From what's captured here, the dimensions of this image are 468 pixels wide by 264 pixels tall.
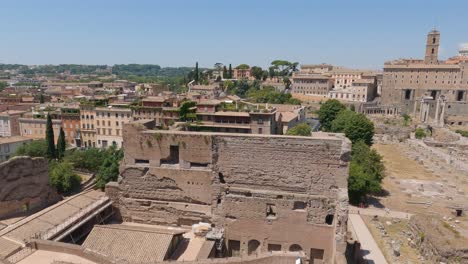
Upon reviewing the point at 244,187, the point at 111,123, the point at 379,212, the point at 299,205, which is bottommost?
the point at 379,212

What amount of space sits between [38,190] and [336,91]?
78.2 metres

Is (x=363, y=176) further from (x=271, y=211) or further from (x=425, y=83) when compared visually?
(x=425, y=83)

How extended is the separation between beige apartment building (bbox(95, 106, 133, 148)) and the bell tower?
77.6m

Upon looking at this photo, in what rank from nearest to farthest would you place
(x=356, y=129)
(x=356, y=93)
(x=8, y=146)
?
(x=8, y=146) → (x=356, y=129) → (x=356, y=93)

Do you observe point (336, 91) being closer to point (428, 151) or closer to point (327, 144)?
point (428, 151)

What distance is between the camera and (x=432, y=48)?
85.9 metres

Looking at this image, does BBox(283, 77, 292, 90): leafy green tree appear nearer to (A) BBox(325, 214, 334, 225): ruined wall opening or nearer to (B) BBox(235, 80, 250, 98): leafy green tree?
(B) BBox(235, 80, 250, 98): leafy green tree

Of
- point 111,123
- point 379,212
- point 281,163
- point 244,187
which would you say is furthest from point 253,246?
point 111,123

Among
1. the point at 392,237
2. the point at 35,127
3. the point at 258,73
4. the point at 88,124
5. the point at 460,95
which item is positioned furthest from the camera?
the point at 258,73

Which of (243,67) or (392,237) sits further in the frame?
(243,67)

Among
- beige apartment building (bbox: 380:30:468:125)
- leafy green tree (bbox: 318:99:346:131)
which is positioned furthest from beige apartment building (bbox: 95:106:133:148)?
beige apartment building (bbox: 380:30:468:125)

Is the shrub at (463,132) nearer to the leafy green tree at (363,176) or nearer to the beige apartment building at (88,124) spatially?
the leafy green tree at (363,176)

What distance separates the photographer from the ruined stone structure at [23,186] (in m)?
21.1

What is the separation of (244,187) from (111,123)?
36877mm
